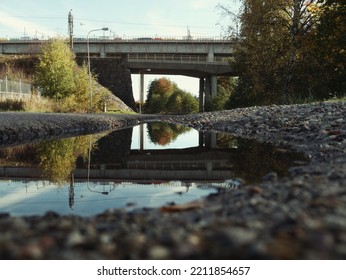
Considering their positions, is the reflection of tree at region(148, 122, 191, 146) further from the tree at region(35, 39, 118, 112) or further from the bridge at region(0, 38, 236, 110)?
the bridge at region(0, 38, 236, 110)

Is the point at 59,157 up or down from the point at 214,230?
down

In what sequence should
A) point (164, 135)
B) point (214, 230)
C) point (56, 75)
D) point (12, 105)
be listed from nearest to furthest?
point (214, 230) → point (164, 135) → point (12, 105) → point (56, 75)

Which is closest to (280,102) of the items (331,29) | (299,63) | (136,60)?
(299,63)

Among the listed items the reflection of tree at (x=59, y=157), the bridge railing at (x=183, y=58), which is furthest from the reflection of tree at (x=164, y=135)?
the bridge railing at (x=183, y=58)

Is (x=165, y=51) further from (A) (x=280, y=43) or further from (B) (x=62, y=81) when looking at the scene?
(A) (x=280, y=43)

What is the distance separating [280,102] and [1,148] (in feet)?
72.9

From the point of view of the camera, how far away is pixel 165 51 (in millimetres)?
70000

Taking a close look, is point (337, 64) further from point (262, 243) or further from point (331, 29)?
point (262, 243)

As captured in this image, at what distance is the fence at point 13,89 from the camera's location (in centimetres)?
3508

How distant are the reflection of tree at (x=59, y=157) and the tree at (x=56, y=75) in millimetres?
23729

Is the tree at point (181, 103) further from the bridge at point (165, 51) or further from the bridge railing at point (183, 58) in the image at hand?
the bridge at point (165, 51)

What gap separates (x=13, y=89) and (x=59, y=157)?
107 feet

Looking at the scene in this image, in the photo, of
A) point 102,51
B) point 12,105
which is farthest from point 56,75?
point 102,51
